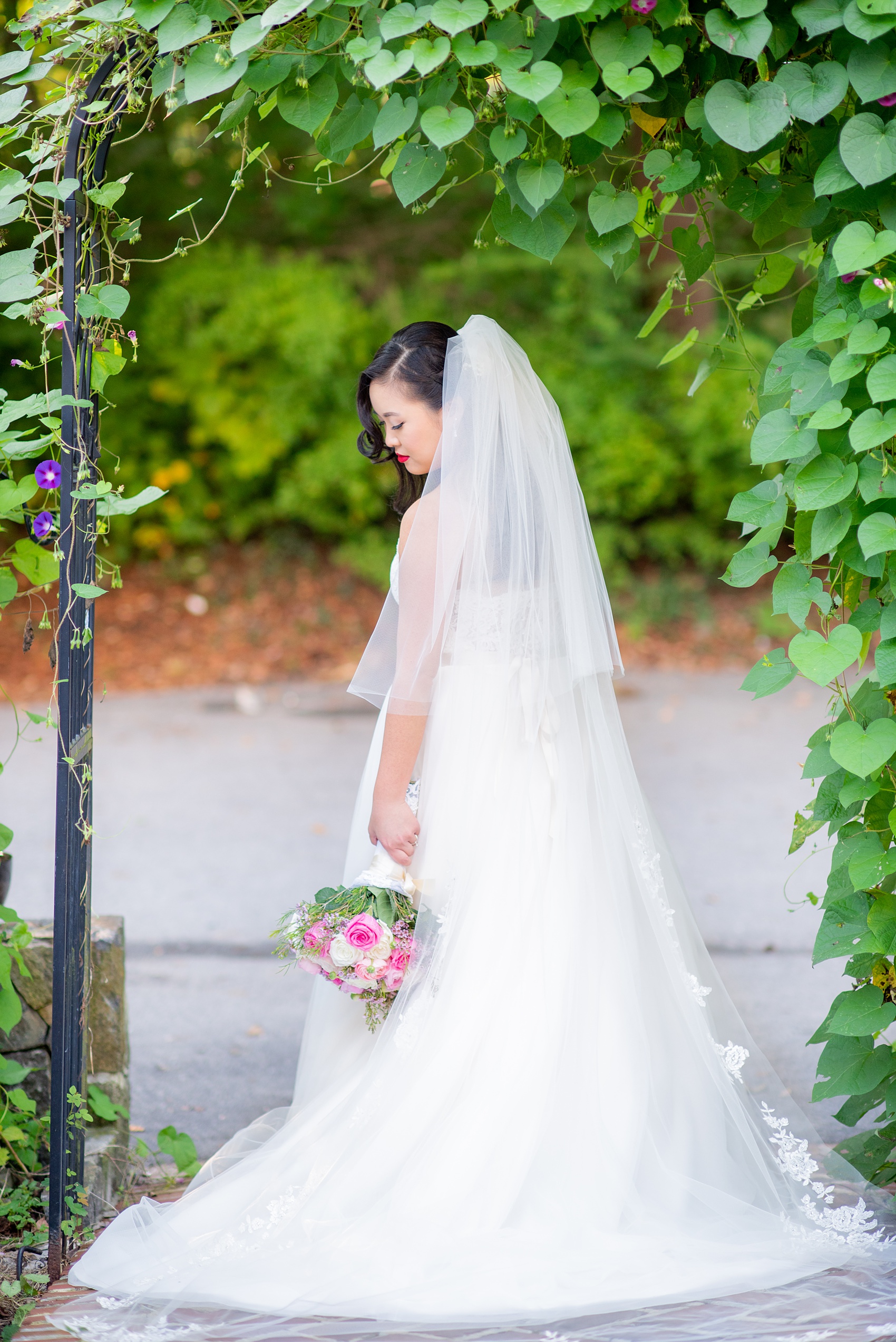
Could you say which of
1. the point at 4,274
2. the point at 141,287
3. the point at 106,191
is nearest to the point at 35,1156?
the point at 4,274

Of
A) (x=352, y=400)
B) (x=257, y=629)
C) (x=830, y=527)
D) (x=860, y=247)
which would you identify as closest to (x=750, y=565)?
(x=830, y=527)

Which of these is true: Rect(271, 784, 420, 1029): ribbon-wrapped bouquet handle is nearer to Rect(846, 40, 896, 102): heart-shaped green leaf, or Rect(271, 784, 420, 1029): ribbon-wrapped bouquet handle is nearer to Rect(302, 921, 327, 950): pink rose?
Rect(302, 921, 327, 950): pink rose

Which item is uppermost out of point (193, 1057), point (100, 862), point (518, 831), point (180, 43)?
point (180, 43)

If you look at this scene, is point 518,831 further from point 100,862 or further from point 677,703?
point 677,703

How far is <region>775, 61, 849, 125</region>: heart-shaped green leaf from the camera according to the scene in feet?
6.47

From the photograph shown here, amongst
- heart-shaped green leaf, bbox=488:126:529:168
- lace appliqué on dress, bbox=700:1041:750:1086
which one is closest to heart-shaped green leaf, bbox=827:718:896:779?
lace appliqué on dress, bbox=700:1041:750:1086

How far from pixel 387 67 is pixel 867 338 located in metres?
0.92

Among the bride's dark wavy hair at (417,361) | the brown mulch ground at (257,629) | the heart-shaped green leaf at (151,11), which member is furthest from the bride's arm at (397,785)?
the brown mulch ground at (257,629)

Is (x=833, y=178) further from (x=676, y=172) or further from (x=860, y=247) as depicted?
(x=676, y=172)

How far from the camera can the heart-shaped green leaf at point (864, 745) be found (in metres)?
2.13

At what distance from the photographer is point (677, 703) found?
785 cm

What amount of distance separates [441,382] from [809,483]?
90 cm

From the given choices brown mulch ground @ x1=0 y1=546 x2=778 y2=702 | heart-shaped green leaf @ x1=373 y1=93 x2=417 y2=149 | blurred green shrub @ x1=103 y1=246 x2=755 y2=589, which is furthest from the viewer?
blurred green shrub @ x1=103 y1=246 x2=755 y2=589

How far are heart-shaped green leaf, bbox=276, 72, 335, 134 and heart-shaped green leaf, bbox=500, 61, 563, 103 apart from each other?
39cm
